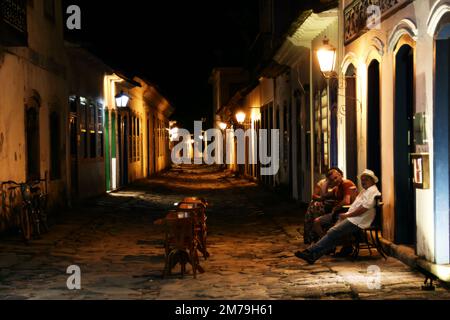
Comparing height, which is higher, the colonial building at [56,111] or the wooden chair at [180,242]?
the colonial building at [56,111]

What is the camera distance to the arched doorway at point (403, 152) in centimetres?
1088

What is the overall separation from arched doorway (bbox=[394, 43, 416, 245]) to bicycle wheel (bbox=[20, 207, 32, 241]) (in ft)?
20.9

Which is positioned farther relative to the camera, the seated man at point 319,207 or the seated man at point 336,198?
the seated man at point 319,207

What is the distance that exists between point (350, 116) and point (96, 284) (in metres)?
6.83

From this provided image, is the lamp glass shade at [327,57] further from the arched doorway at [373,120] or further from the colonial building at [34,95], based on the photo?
the colonial building at [34,95]

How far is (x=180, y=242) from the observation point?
985 centimetres

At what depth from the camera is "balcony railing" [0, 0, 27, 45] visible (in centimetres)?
1315

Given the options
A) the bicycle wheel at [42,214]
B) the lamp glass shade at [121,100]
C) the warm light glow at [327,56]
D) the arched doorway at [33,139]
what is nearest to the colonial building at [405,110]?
the warm light glow at [327,56]

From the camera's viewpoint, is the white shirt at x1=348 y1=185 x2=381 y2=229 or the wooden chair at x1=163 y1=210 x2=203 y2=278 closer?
the wooden chair at x1=163 y1=210 x2=203 y2=278

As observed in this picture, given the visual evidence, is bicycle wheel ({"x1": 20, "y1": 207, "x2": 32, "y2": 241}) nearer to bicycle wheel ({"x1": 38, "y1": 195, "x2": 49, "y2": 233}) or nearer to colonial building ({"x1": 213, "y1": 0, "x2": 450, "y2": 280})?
bicycle wheel ({"x1": 38, "y1": 195, "x2": 49, "y2": 233})

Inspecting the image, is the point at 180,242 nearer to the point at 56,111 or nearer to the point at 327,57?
the point at 327,57

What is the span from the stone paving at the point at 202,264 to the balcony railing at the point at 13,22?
11.9 ft

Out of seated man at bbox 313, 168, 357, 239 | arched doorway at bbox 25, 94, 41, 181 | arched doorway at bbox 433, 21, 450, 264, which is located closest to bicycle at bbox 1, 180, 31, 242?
arched doorway at bbox 25, 94, 41, 181

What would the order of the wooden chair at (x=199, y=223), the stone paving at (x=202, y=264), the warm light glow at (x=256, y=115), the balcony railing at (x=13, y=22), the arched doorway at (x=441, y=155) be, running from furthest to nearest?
the warm light glow at (x=256, y=115) < the balcony railing at (x=13, y=22) < the wooden chair at (x=199, y=223) < the arched doorway at (x=441, y=155) < the stone paving at (x=202, y=264)
